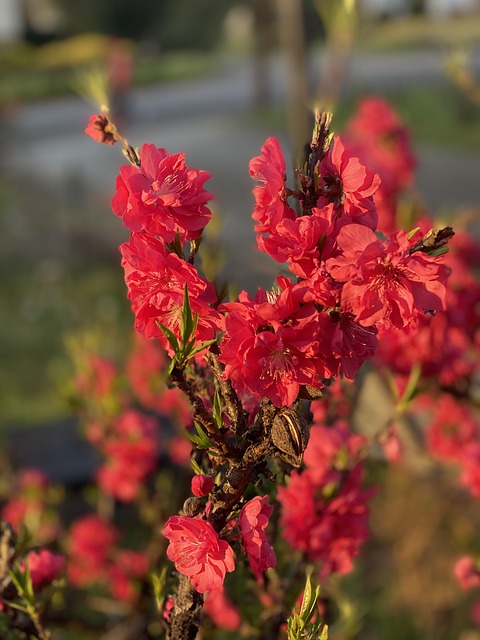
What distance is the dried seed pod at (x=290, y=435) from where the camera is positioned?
0.81 metres

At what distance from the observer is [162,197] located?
0.88 m

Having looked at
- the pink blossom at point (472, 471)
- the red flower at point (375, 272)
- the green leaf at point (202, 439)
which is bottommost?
the pink blossom at point (472, 471)

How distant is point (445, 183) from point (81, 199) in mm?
5755

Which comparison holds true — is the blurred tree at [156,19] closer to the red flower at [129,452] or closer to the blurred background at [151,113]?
the blurred background at [151,113]

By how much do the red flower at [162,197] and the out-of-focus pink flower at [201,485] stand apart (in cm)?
27

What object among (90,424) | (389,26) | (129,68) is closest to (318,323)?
(90,424)

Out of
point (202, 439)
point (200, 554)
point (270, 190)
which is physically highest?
point (270, 190)

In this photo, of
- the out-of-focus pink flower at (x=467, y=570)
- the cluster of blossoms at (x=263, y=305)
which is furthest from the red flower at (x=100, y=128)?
the out-of-focus pink flower at (x=467, y=570)

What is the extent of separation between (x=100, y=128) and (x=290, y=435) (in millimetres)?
461

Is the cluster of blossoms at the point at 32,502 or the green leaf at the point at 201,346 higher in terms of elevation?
the green leaf at the point at 201,346

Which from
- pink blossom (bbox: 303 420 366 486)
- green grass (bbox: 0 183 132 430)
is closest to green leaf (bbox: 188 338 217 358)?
pink blossom (bbox: 303 420 366 486)

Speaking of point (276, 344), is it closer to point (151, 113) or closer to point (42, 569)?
point (42, 569)

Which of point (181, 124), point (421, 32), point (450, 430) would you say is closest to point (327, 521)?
point (450, 430)

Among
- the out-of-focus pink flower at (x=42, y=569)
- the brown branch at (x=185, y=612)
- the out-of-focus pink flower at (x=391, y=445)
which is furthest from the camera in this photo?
the out-of-focus pink flower at (x=391, y=445)
